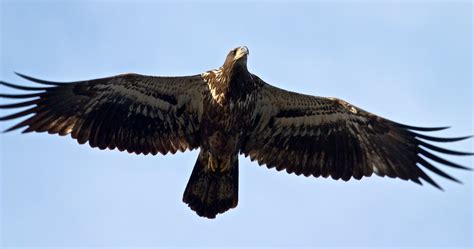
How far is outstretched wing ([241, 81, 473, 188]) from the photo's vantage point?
1509 centimetres

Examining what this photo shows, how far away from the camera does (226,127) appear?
48.4 feet

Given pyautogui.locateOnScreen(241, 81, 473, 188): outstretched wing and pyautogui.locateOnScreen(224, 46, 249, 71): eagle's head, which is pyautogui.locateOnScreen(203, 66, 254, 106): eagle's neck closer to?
pyautogui.locateOnScreen(224, 46, 249, 71): eagle's head

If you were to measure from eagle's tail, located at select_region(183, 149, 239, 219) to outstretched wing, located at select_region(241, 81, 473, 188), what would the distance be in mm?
524

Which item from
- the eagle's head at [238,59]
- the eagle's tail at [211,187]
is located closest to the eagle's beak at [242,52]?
the eagle's head at [238,59]

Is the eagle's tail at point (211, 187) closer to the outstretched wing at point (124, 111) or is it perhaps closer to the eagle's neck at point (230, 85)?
the outstretched wing at point (124, 111)

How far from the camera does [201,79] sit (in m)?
14.9

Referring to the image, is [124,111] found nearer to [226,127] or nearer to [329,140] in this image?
[226,127]

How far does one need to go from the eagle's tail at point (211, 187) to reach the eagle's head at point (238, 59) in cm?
134

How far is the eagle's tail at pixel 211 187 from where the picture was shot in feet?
48.9

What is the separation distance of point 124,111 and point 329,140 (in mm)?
3053

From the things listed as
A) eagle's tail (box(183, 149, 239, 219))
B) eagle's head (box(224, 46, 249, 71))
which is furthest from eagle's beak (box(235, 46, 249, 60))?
eagle's tail (box(183, 149, 239, 219))

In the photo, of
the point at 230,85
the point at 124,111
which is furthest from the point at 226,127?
the point at 124,111

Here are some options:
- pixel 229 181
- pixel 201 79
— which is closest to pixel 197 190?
pixel 229 181

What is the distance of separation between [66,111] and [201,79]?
197 centimetres
